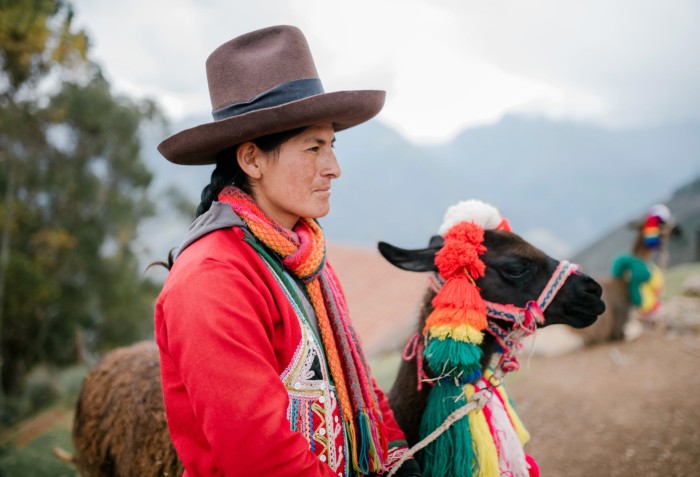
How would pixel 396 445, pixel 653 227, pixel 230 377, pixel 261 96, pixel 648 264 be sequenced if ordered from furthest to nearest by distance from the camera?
1. pixel 648 264
2. pixel 653 227
3. pixel 396 445
4. pixel 261 96
5. pixel 230 377

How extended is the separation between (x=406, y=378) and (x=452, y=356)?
0.45 metres

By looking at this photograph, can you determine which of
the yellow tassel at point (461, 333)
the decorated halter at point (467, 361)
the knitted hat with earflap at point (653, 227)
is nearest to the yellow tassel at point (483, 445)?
the decorated halter at point (467, 361)

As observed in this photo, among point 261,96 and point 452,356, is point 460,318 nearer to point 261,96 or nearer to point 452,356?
point 452,356

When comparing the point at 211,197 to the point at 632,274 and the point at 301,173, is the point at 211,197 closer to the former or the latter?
the point at 301,173

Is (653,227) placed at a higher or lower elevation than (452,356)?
lower

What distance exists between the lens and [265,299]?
1456 millimetres

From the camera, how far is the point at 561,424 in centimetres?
440

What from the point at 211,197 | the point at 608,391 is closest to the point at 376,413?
the point at 211,197

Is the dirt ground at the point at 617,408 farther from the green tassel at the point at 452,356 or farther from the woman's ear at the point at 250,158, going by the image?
the woman's ear at the point at 250,158

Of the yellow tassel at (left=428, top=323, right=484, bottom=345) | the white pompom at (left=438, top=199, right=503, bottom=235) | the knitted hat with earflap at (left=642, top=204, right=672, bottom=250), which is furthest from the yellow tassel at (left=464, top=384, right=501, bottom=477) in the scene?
the knitted hat with earflap at (left=642, top=204, right=672, bottom=250)

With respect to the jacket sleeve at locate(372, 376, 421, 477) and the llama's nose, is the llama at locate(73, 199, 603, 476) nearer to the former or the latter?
the llama's nose

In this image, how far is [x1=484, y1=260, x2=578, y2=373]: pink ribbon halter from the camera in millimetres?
2160

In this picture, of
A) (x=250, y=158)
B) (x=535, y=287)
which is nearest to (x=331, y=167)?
(x=250, y=158)

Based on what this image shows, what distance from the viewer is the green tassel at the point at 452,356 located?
1945 millimetres
